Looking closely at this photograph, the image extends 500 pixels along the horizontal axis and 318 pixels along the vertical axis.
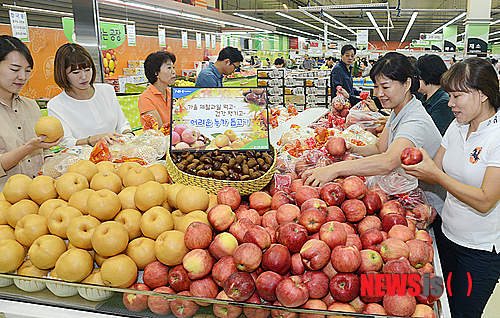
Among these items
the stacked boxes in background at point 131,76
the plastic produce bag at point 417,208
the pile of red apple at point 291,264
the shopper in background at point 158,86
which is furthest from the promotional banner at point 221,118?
the stacked boxes in background at point 131,76

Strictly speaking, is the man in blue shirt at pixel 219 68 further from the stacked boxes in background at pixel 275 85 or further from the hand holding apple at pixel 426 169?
the stacked boxes in background at pixel 275 85

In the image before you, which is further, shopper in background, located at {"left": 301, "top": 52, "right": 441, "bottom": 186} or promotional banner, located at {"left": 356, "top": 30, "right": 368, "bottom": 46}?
promotional banner, located at {"left": 356, "top": 30, "right": 368, "bottom": 46}

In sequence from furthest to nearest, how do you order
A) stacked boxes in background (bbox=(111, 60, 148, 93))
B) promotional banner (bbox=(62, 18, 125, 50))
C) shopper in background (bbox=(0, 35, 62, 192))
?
stacked boxes in background (bbox=(111, 60, 148, 93)), promotional banner (bbox=(62, 18, 125, 50)), shopper in background (bbox=(0, 35, 62, 192))

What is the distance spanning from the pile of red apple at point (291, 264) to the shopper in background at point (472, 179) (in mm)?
350

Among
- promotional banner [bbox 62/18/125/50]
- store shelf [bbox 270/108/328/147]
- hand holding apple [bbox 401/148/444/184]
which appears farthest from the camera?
promotional banner [bbox 62/18/125/50]

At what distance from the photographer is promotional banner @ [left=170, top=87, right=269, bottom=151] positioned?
2043 mm

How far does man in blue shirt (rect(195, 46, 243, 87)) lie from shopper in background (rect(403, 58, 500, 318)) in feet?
9.64

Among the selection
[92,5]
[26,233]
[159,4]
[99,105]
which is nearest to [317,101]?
[159,4]

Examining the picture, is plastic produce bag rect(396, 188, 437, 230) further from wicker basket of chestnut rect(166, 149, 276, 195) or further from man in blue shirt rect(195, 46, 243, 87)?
man in blue shirt rect(195, 46, 243, 87)

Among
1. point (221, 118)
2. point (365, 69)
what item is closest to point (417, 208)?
point (221, 118)

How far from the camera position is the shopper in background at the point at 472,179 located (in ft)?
5.64

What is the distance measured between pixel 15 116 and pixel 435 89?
3.44 meters

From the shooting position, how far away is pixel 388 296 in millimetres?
1159

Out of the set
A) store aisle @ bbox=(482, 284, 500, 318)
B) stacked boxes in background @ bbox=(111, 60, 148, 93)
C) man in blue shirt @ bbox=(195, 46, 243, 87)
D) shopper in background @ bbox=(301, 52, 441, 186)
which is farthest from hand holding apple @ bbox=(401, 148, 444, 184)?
stacked boxes in background @ bbox=(111, 60, 148, 93)
